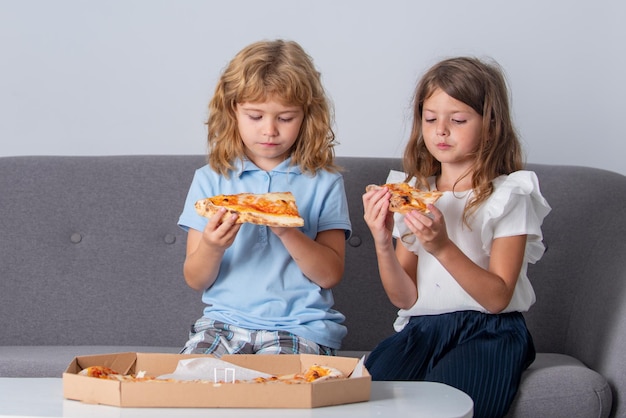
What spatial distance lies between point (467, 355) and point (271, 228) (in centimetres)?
59

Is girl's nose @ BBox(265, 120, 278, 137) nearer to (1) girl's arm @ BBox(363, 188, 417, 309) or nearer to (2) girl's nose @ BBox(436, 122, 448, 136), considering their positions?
(1) girl's arm @ BBox(363, 188, 417, 309)

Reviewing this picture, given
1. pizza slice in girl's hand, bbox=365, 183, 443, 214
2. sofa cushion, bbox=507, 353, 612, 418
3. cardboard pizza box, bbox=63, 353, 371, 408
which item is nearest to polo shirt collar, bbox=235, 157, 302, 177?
pizza slice in girl's hand, bbox=365, 183, 443, 214

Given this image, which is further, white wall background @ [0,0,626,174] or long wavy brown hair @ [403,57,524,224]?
white wall background @ [0,0,626,174]

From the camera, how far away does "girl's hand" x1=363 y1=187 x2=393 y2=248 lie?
7.84 feet

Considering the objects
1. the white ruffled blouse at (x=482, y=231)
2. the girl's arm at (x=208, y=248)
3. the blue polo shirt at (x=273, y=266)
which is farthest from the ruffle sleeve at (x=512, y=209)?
the girl's arm at (x=208, y=248)

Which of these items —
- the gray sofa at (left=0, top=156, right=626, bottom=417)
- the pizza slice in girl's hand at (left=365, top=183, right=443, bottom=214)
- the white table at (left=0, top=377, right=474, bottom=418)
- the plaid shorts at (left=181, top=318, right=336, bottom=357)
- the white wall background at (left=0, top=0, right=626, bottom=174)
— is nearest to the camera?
the white table at (left=0, top=377, right=474, bottom=418)

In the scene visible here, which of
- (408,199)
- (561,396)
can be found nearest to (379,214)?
(408,199)

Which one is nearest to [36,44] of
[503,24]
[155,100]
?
[155,100]

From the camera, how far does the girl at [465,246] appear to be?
7.93 feet

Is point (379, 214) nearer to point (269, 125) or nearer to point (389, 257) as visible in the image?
point (389, 257)

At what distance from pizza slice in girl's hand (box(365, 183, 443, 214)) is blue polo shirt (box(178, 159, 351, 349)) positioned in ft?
0.79

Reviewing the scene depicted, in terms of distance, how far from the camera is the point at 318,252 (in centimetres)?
247

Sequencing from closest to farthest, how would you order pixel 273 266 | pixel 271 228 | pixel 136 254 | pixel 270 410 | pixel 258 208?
pixel 270 410 → pixel 258 208 → pixel 271 228 → pixel 273 266 → pixel 136 254

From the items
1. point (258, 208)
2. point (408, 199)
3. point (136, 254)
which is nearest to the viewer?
point (258, 208)
